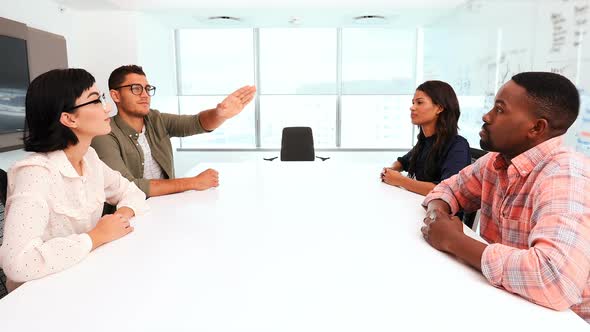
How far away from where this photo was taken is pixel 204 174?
2.19 metres

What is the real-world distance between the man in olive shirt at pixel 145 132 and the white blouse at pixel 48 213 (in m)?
0.47

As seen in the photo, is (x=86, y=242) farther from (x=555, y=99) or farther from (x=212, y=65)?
(x=212, y=65)

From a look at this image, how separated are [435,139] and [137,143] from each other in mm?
1695

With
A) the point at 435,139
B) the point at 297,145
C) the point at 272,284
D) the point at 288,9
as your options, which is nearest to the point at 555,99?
the point at 272,284

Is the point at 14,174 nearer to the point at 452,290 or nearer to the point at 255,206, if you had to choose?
the point at 255,206

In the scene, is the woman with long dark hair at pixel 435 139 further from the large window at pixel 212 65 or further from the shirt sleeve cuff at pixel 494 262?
the large window at pixel 212 65

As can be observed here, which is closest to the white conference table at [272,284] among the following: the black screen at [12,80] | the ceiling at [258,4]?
the black screen at [12,80]

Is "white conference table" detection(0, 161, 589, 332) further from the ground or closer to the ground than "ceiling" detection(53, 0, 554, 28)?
closer to the ground

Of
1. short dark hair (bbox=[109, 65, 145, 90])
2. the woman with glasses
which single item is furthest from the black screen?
the woman with glasses

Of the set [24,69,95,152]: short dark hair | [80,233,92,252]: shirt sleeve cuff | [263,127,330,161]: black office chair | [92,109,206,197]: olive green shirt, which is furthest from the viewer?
[263,127,330,161]: black office chair

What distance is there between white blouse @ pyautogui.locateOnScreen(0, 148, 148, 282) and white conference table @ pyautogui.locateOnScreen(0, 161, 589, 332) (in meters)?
0.05

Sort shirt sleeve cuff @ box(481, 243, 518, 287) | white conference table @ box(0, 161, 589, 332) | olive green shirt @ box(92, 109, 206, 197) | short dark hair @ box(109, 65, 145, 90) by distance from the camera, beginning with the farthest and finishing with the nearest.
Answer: short dark hair @ box(109, 65, 145, 90) → olive green shirt @ box(92, 109, 206, 197) → shirt sleeve cuff @ box(481, 243, 518, 287) → white conference table @ box(0, 161, 589, 332)

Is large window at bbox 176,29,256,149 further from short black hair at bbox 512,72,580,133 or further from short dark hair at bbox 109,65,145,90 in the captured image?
short black hair at bbox 512,72,580,133

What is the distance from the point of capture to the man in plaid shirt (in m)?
0.93
